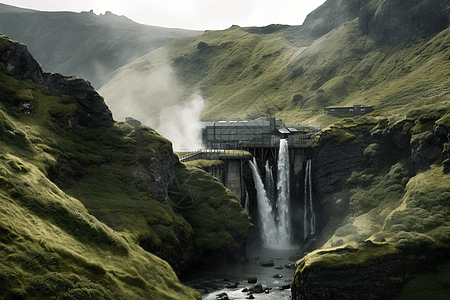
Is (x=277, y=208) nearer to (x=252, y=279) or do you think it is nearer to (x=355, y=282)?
(x=252, y=279)

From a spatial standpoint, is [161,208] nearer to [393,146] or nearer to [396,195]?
[396,195]

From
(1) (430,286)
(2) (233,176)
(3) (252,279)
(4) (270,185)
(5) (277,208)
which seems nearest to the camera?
(1) (430,286)

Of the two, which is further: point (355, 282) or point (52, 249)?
point (355, 282)

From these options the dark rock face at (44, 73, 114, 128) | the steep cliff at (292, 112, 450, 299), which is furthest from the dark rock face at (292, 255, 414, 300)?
the dark rock face at (44, 73, 114, 128)

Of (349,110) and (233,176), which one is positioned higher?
(349,110)

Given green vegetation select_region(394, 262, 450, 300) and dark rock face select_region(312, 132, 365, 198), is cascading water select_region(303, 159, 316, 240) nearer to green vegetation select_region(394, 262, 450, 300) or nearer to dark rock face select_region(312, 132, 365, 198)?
dark rock face select_region(312, 132, 365, 198)

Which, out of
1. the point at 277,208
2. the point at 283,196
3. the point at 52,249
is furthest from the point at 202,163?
the point at 52,249

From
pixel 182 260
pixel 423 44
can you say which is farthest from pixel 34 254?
pixel 423 44
